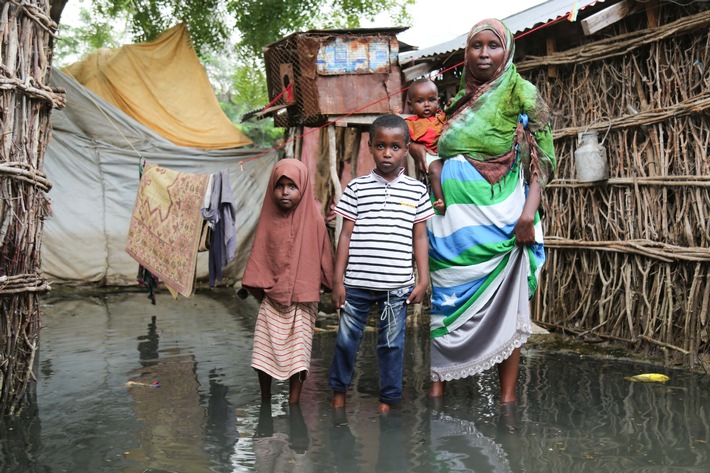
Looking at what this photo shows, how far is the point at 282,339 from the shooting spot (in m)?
4.39

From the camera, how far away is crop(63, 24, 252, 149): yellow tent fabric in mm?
12359

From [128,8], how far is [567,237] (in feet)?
35.1

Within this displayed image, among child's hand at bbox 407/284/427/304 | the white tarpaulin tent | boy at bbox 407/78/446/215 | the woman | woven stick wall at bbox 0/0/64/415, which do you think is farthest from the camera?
the white tarpaulin tent

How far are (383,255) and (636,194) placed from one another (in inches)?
93.3

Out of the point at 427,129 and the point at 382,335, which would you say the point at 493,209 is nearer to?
the point at 382,335

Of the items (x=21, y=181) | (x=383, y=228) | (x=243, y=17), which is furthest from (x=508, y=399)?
(x=243, y=17)

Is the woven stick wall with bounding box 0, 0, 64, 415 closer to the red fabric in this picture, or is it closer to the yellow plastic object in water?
the red fabric

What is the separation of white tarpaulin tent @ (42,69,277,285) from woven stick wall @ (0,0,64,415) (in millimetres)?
7290

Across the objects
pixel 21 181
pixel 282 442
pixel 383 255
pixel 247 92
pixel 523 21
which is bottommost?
pixel 282 442

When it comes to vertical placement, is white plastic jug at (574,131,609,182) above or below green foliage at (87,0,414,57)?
below

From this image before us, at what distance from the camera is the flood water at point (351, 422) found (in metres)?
3.36

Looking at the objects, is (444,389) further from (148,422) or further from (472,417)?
(148,422)

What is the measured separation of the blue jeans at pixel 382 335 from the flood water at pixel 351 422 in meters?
0.16

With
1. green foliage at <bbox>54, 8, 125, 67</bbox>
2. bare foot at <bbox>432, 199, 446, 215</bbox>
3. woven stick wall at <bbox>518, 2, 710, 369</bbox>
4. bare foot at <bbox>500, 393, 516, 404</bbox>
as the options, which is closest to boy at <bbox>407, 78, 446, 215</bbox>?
bare foot at <bbox>432, 199, 446, 215</bbox>
